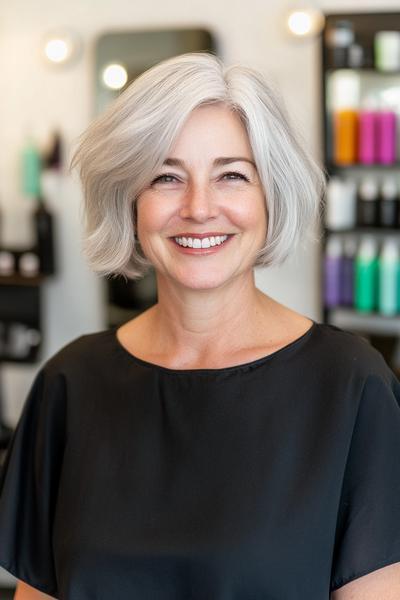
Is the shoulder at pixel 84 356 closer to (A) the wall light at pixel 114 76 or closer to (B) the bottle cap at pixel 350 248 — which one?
(B) the bottle cap at pixel 350 248

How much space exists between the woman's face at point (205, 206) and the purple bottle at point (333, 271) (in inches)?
76.4

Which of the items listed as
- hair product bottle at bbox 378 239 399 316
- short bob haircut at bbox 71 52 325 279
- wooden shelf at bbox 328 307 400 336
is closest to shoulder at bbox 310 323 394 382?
short bob haircut at bbox 71 52 325 279

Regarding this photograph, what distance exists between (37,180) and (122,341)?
2301 mm

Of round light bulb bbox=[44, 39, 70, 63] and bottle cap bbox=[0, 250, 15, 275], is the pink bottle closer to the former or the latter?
round light bulb bbox=[44, 39, 70, 63]

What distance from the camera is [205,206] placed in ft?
3.91

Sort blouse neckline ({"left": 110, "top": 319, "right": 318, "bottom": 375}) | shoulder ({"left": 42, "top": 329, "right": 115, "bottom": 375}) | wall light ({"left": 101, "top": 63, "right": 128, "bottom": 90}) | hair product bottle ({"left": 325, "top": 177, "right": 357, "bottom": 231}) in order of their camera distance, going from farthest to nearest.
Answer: wall light ({"left": 101, "top": 63, "right": 128, "bottom": 90})
hair product bottle ({"left": 325, "top": 177, "right": 357, "bottom": 231})
shoulder ({"left": 42, "top": 329, "right": 115, "bottom": 375})
blouse neckline ({"left": 110, "top": 319, "right": 318, "bottom": 375})

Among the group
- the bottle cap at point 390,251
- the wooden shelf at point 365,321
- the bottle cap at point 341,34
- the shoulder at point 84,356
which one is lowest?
the wooden shelf at point 365,321

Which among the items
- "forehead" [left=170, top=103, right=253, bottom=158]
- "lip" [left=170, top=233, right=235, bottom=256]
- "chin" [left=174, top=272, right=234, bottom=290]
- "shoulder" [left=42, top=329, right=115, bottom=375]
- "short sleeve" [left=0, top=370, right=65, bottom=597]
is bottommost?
"short sleeve" [left=0, top=370, right=65, bottom=597]

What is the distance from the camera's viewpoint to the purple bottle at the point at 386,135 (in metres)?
3.06

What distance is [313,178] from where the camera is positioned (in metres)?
1.32

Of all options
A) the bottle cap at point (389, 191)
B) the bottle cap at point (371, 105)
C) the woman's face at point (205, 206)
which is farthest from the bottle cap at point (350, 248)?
the woman's face at point (205, 206)

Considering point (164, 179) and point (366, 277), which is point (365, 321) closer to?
point (366, 277)

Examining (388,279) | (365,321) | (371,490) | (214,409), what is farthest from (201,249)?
(365,321)

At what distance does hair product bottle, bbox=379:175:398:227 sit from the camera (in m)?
3.11
